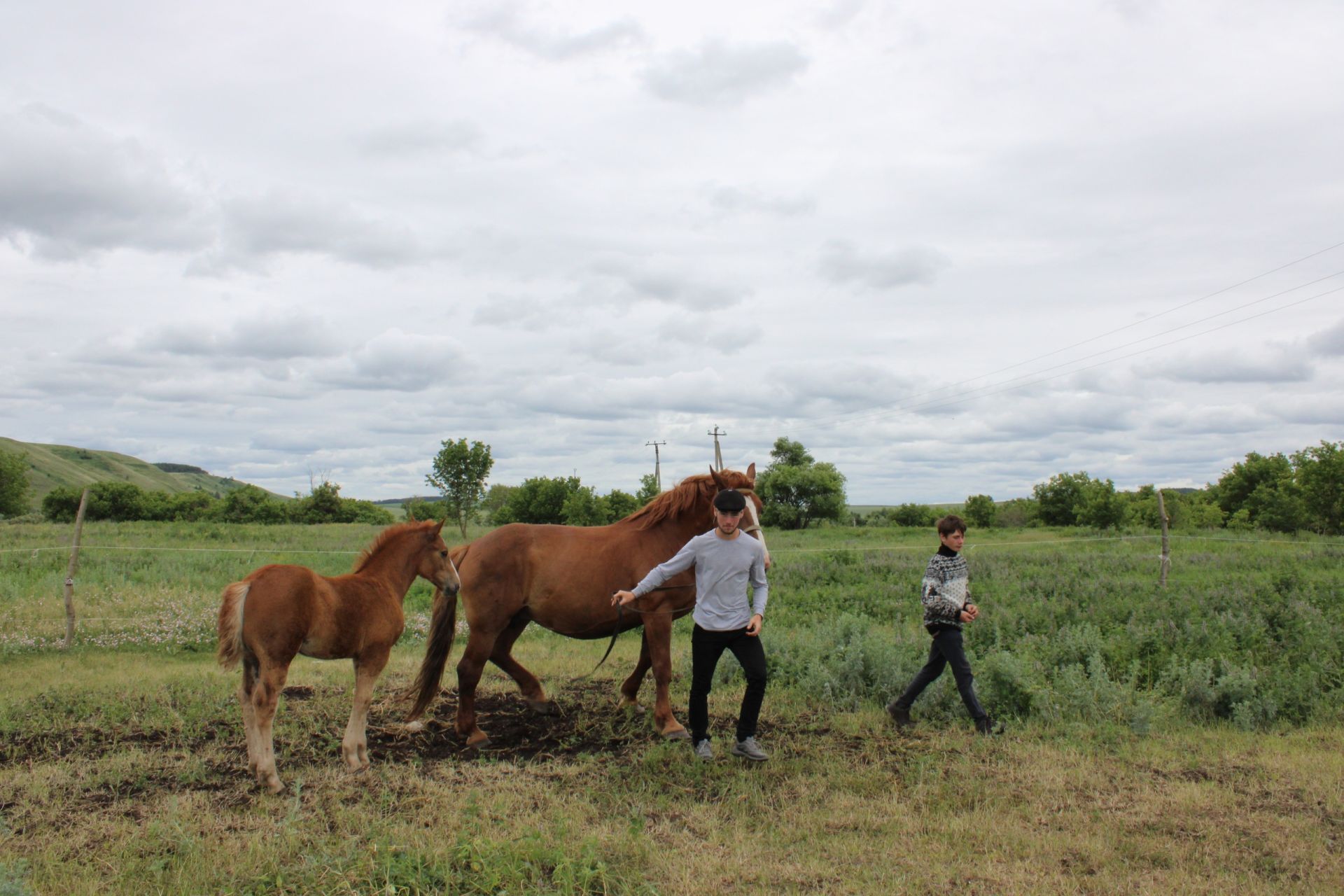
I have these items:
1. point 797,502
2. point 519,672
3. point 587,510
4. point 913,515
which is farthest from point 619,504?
point 519,672

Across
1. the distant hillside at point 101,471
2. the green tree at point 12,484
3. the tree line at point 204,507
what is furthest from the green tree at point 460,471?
the distant hillside at point 101,471

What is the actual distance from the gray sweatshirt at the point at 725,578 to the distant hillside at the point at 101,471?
411ft

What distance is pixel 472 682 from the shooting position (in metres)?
6.76

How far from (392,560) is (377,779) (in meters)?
1.67

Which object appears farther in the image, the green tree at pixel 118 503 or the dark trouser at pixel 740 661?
the green tree at pixel 118 503

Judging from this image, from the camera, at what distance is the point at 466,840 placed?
13.8ft

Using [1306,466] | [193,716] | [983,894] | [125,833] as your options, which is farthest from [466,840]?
[1306,466]

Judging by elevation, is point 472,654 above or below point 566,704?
above

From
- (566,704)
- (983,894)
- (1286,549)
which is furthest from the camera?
(1286,549)

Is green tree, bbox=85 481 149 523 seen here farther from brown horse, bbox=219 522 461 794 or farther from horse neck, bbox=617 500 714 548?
horse neck, bbox=617 500 714 548

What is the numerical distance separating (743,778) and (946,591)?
7.87 feet

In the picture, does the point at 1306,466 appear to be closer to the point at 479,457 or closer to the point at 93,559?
the point at 479,457

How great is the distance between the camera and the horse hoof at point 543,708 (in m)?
7.55

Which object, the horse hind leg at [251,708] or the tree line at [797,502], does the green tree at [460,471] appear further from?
the horse hind leg at [251,708]
